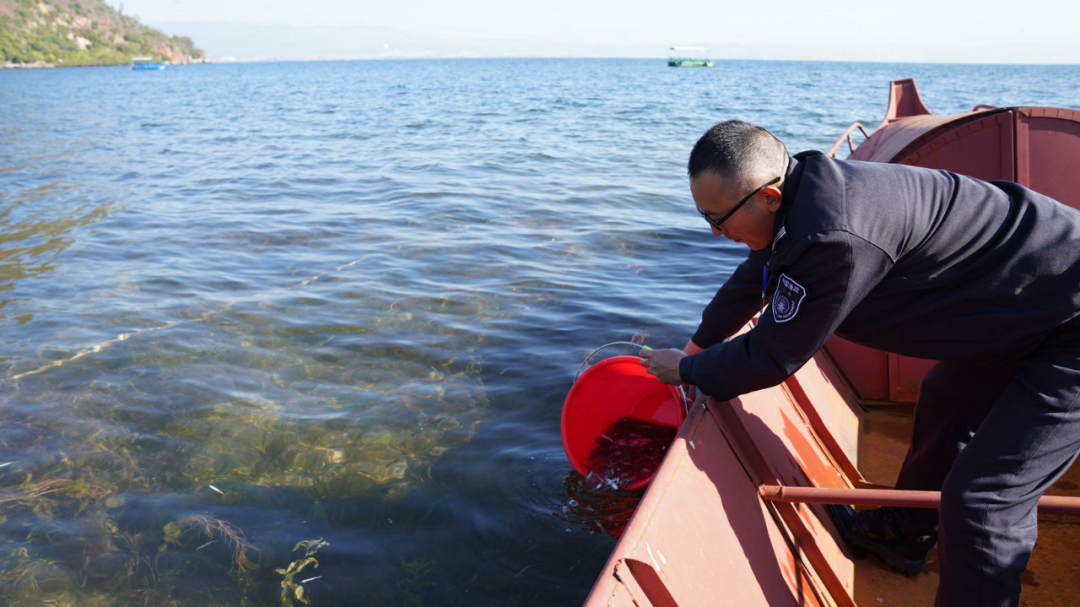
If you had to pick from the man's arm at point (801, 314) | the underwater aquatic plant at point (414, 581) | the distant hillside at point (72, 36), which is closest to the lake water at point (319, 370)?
the underwater aquatic plant at point (414, 581)

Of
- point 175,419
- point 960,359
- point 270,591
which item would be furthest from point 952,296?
point 175,419

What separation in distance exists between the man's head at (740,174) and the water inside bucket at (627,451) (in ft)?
6.30

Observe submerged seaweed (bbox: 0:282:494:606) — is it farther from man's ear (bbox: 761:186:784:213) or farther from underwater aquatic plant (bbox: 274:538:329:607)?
man's ear (bbox: 761:186:784:213)

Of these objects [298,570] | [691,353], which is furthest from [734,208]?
[298,570]

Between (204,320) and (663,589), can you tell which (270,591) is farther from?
(204,320)

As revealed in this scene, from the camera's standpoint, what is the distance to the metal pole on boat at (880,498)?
95.5 inches

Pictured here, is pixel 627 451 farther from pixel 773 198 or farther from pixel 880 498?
pixel 773 198

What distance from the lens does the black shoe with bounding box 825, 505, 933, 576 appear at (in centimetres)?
314

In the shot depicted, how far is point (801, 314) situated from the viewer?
2.27 meters

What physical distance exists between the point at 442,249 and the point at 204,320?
3.31 metres

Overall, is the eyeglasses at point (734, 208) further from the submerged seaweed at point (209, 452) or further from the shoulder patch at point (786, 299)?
the submerged seaweed at point (209, 452)

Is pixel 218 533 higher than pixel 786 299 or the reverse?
the reverse

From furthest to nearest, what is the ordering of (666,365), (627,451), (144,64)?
(144,64), (627,451), (666,365)

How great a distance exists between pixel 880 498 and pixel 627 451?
1630 millimetres
